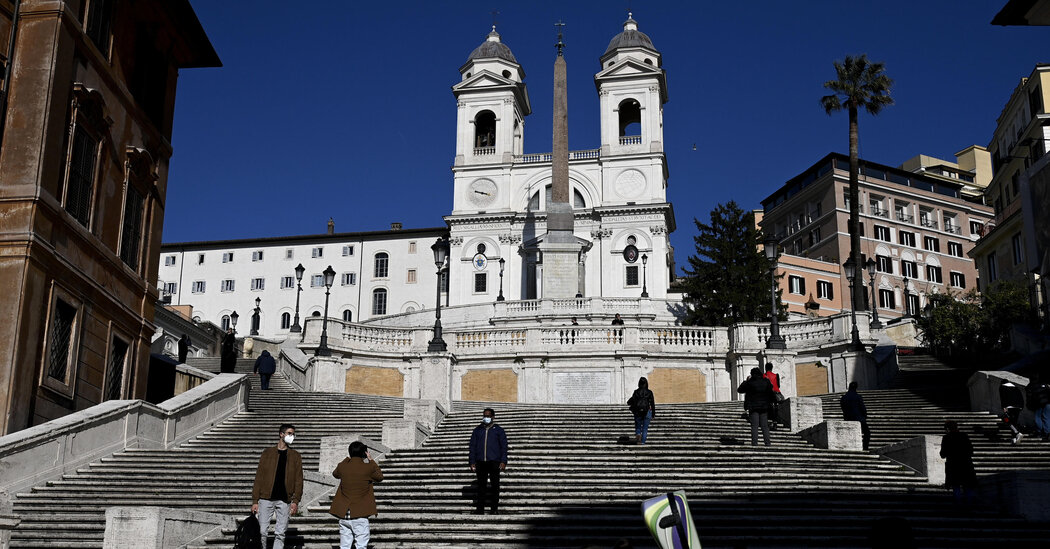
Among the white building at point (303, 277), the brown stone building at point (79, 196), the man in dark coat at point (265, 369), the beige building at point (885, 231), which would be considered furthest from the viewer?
the white building at point (303, 277)

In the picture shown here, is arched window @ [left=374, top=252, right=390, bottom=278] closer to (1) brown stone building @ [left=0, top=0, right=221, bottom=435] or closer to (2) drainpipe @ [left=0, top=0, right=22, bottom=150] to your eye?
(1) brown stone building @ [left=0, top=0, right=221, bottom=435]

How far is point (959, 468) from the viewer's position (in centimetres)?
1570

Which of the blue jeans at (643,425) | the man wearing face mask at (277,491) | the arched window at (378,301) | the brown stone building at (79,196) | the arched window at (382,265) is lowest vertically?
the man wearing face mask at (277,491)

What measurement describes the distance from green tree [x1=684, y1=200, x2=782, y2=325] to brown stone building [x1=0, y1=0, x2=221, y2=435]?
33.1 meters

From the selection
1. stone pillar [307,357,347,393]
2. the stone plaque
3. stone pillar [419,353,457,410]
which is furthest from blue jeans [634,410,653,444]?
stone pillar [307,357,347,393]

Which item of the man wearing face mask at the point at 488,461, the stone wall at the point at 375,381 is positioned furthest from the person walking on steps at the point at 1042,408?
the stone wall at the point at 375,381

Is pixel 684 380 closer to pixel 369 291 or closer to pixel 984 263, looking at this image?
pixel 984 263

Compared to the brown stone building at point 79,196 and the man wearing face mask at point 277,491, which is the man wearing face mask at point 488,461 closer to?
the man wearing face mask at point 277,491

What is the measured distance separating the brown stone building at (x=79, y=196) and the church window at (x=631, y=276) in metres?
52.0

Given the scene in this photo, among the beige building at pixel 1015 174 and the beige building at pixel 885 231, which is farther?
the beige building at pixel 885 231

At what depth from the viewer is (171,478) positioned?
1858 centimetres

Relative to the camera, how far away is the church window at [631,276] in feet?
252

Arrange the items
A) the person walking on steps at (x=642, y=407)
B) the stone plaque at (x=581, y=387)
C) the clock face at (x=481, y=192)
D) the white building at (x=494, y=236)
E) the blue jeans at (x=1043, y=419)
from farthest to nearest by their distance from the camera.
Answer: the clock face at (x=481, y=192) → the white building at (x=494, y=236) → the stone plaque at (x=581, y=387) → the blue jeans at (x=1043, y=419) → the person walking on steps at (x=642, y=407)

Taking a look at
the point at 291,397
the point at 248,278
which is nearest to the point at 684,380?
the point at 291,397
